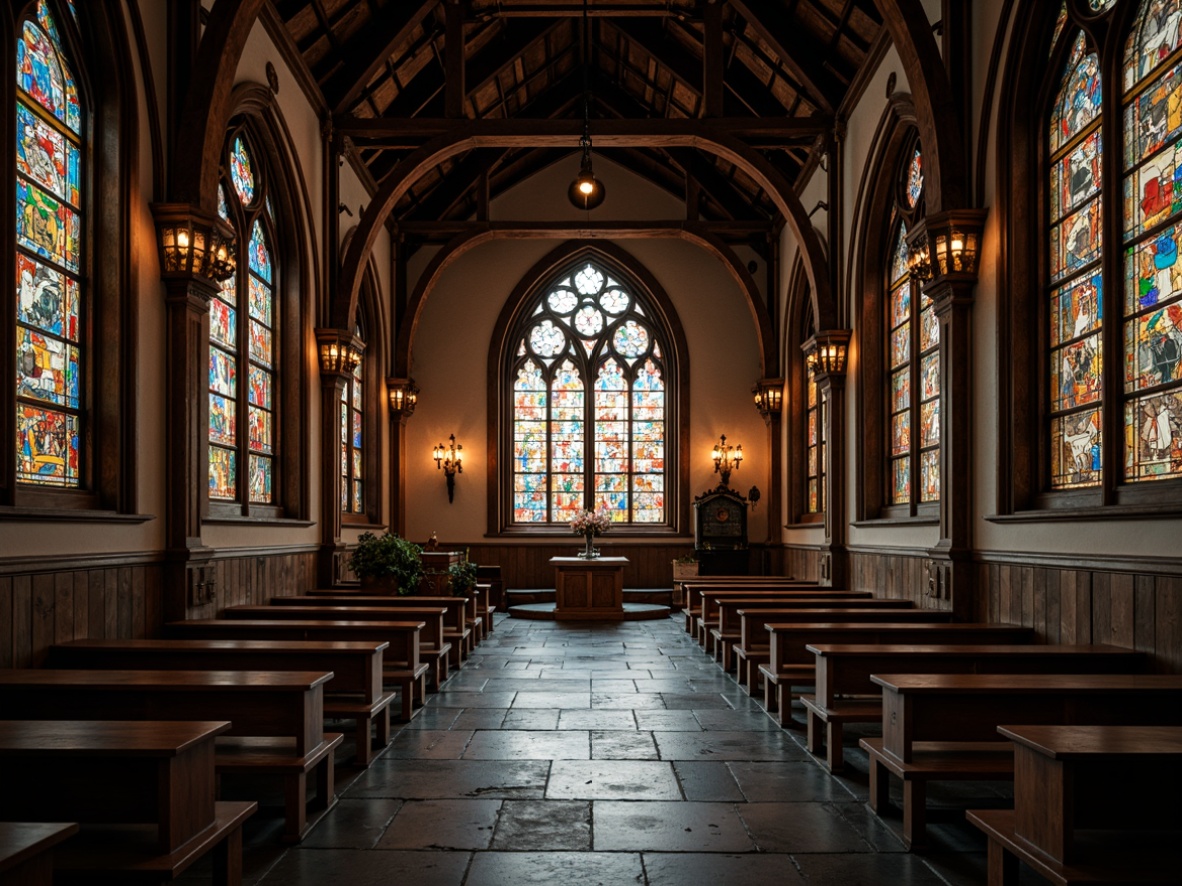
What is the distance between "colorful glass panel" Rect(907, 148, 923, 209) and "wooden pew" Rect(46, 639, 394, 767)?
651 cm

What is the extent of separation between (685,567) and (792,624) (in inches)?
355

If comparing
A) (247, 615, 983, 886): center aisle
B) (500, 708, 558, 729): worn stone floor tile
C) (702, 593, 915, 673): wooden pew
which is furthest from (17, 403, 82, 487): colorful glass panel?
(702, 593, 915, 673): wooden pew

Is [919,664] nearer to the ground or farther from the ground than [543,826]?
farther from the ground

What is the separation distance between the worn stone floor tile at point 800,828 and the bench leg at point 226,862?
1.88 m

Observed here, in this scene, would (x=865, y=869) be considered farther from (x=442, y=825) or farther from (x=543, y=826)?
(x=442, y=825)

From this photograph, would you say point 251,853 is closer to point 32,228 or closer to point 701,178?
point 32,228

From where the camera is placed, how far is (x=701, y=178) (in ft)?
52.5

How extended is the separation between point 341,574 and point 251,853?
7.63 m

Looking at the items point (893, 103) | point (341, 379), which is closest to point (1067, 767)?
point (893, 103)

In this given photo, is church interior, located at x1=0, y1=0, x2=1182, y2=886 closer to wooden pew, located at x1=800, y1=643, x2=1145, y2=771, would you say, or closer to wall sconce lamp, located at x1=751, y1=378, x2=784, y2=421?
wooden pew, located at x1=800, y1=643, x2=1145, y2=771

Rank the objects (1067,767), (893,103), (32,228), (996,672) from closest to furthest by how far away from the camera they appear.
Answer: (1067,767) → (996,672) → (32,228) → (893,103)

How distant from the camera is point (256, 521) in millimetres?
8922

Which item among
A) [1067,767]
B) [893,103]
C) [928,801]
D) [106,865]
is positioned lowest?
[928,801]

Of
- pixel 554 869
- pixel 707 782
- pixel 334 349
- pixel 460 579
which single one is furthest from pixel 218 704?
pixel 334 349
